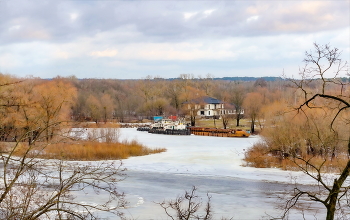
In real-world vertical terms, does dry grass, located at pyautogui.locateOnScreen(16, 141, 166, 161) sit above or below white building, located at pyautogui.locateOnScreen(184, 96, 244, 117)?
below

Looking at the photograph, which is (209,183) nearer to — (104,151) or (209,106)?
(104,151)

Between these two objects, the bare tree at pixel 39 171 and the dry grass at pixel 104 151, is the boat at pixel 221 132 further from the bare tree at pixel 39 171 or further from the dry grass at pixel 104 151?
the bare tree at pixel 39 171

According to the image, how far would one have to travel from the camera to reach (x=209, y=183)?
56.3 ft

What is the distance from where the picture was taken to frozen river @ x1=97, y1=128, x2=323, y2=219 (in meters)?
12.7

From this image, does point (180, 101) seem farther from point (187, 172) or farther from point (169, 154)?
point (187, 172)

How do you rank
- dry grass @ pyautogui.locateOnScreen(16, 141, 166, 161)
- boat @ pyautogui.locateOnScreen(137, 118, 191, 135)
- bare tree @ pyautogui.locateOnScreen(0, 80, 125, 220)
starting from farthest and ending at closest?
boat @ pyautogui.locateOnScreen(137, 118, 191, 135)
dry grass @ pyautogui.locateOnScreen(16, 141, 166, 161)
bare tree @ pyautogui.locateOnScreen(0, 80, 125, 220)

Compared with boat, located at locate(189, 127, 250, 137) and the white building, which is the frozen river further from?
the white building

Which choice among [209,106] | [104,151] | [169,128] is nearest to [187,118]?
[209,106]

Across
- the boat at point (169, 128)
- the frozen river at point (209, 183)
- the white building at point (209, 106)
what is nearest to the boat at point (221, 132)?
the boat at point (169, 128)

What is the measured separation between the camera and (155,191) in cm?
1549

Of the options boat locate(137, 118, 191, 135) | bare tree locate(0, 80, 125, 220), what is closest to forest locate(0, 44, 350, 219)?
bare tree locate(0, 80, 125, 220)

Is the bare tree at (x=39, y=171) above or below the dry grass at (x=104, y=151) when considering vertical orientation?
above

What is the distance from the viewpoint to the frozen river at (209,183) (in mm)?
12695

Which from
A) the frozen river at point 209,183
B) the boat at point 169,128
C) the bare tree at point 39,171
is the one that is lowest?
the frozen river at point 209,183
